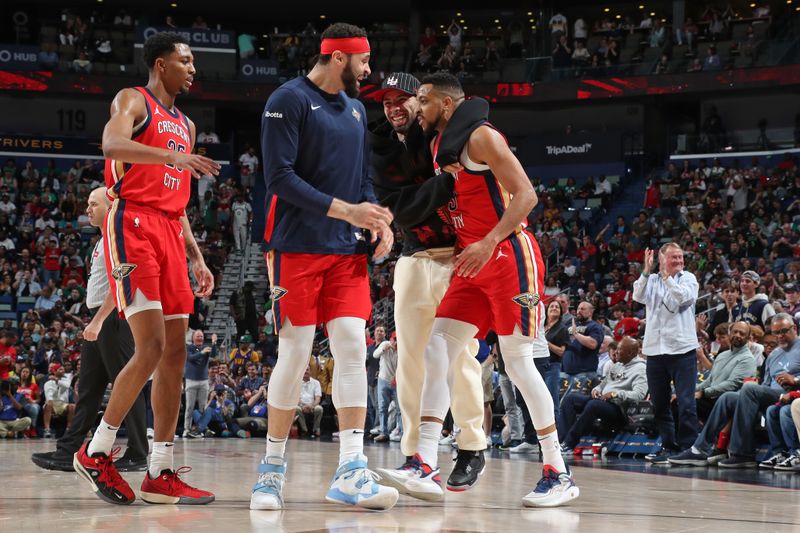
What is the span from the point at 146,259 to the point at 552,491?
2.32 meters

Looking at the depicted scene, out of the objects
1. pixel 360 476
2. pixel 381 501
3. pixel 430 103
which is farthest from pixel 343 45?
pixel 381 501

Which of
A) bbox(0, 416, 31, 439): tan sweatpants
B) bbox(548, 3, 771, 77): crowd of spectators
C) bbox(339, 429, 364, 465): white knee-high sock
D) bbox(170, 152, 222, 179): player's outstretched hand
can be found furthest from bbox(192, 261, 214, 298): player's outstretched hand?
bbox(548, 3, 771, 77): crowd of spectators

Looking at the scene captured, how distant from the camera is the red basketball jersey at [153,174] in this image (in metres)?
4.95

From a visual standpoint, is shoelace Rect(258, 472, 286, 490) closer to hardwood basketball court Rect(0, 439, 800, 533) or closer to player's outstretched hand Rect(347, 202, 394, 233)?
hardwood basketball court Rect(0, 439, 800, 533)

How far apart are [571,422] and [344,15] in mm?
22780

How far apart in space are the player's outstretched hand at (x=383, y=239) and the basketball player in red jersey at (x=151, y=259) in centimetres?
95

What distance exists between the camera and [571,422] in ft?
34.3

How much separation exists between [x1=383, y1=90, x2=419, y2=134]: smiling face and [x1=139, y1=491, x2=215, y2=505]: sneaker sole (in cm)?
227

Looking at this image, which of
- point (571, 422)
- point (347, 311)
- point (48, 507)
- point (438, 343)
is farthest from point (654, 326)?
point (48, 507)

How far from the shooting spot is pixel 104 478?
4711 mm

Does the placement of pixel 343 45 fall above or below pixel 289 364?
above

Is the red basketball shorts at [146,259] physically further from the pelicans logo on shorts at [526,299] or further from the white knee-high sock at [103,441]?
the pelicans logo on shorts at [526,299]

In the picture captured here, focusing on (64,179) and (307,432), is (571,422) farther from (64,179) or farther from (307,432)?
(64,179)

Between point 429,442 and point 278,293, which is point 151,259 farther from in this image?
point 429,442
